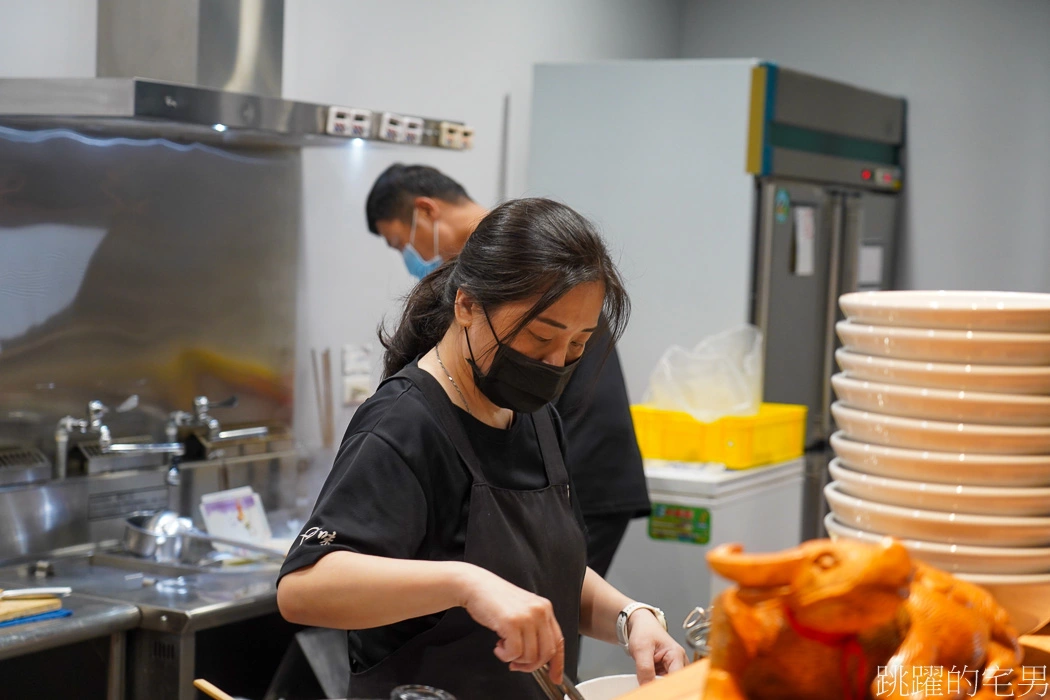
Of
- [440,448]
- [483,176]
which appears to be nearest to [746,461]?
[483,176]

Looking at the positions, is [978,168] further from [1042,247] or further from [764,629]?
[764,629]

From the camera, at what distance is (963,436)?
3.40 ft

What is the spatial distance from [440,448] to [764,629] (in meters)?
0.73

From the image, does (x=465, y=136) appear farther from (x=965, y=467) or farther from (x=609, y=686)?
(x=965, y=467)

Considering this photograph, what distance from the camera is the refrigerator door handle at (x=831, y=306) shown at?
453cm

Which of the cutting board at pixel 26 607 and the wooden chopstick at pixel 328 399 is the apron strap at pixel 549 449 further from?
the wooden chopstick at pixel 328 399

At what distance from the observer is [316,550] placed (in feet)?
4.33

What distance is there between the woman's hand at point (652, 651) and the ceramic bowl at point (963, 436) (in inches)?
21.4

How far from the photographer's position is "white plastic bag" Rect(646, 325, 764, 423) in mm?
3668

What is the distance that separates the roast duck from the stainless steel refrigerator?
316 centimetres

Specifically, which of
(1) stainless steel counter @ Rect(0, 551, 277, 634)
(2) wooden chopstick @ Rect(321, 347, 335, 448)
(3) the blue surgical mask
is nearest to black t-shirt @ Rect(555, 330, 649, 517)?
(3) the blue surgical mask

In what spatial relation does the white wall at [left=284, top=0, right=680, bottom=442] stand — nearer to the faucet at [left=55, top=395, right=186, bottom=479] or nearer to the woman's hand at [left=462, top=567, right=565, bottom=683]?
the faucet at [left=55, top=395, right=186, bottom=479]

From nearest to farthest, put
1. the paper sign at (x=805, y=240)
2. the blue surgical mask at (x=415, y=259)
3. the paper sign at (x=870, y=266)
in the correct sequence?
1. the blue surgical mask at (x=415, y=259)
2. the paper sign at (x=805, y=240)
3. the paper sign at (x=870, y=266)

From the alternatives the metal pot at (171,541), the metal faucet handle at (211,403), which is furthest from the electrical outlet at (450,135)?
the metal pot at (171,541)
